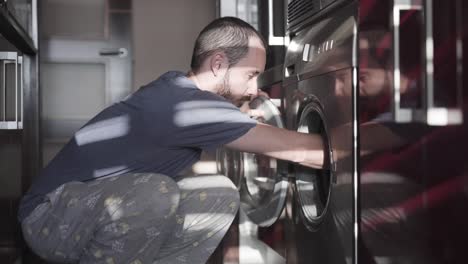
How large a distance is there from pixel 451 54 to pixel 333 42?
445 mm

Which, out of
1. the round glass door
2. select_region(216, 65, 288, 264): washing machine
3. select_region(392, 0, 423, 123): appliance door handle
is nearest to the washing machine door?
select_region(216, 65, 288, 264): washing machine

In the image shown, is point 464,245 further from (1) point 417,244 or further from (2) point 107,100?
(2) point 107,100

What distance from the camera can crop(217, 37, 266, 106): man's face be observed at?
170 cm

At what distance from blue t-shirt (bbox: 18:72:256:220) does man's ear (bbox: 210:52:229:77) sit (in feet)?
0.36

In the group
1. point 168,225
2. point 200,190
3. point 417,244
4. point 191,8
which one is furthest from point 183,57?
point 417,244

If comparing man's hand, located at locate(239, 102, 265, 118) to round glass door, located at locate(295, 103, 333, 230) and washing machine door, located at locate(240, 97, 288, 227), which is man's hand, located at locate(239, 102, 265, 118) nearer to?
washing machine door, located at locate(240, 97, 288, 227)

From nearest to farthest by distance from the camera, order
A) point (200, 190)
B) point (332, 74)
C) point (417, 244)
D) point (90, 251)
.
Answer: point (417, 244) → point (332, 74) → point (90, 251) → point (200, 190)

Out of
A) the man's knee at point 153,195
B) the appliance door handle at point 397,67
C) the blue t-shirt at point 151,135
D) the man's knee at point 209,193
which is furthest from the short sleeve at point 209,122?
the appliance door handle at point 397,67

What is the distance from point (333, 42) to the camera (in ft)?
4.68

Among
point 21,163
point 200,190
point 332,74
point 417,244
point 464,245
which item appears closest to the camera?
point 464,245

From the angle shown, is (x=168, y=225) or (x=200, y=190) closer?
(x=168, y=225)

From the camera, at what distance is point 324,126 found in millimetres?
1521

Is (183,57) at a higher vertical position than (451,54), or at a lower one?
higher

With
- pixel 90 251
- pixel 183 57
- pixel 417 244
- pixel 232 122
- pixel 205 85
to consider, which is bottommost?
pixel 90 251
